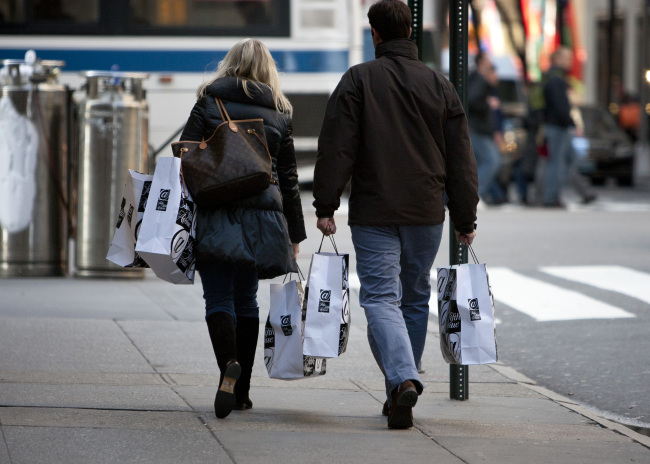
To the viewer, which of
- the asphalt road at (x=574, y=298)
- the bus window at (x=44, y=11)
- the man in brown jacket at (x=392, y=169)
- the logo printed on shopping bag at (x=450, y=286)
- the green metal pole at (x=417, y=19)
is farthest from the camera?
the bus window at (x=44, y=11)

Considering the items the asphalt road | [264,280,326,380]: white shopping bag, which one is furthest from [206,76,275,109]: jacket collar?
the asphalt road

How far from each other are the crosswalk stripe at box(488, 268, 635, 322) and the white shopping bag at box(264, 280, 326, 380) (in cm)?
361

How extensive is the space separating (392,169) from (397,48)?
0.54 meters

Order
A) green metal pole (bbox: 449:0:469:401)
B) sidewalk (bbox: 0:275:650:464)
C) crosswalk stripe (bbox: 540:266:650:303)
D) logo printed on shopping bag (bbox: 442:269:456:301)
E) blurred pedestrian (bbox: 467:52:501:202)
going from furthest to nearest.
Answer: blurred pedestrian (bbox: 467:52:501:202) → crosswalk stripe (bbox: 540:266:650:303) → green metal pole (bbox: 449:0:469:401) → logo printed on shopping bag (bbox: 442:269:456:301) → sidewalk (bbox: 0:275:650:464)

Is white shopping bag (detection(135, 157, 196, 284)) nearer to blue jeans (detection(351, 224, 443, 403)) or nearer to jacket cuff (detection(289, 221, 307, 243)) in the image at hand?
jacket cuff (detection(289, 221, 307, 243))

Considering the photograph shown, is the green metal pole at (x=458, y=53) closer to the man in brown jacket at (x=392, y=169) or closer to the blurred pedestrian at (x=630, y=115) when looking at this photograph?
the man in brown jacket at (x=392, y=169)

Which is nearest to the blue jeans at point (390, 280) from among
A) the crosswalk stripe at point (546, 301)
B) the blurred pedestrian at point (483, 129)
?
the crosswalk stripe at point (546, 301)

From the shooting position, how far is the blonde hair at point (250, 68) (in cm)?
520

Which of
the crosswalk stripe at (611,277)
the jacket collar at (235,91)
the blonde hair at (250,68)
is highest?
the blonde hair at (250,68)

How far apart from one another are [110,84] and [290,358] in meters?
4.76

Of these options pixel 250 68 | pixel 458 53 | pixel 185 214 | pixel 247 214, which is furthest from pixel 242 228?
pixel 458 53

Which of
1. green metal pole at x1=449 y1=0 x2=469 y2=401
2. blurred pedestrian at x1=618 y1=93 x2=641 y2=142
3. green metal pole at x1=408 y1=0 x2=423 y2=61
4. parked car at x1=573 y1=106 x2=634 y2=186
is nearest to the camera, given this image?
green metal pole at x1=449 y1=0 x2=469 y2=401

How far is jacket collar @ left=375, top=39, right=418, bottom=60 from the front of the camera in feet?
17.0

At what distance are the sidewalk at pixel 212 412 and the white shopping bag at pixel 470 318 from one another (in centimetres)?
33
